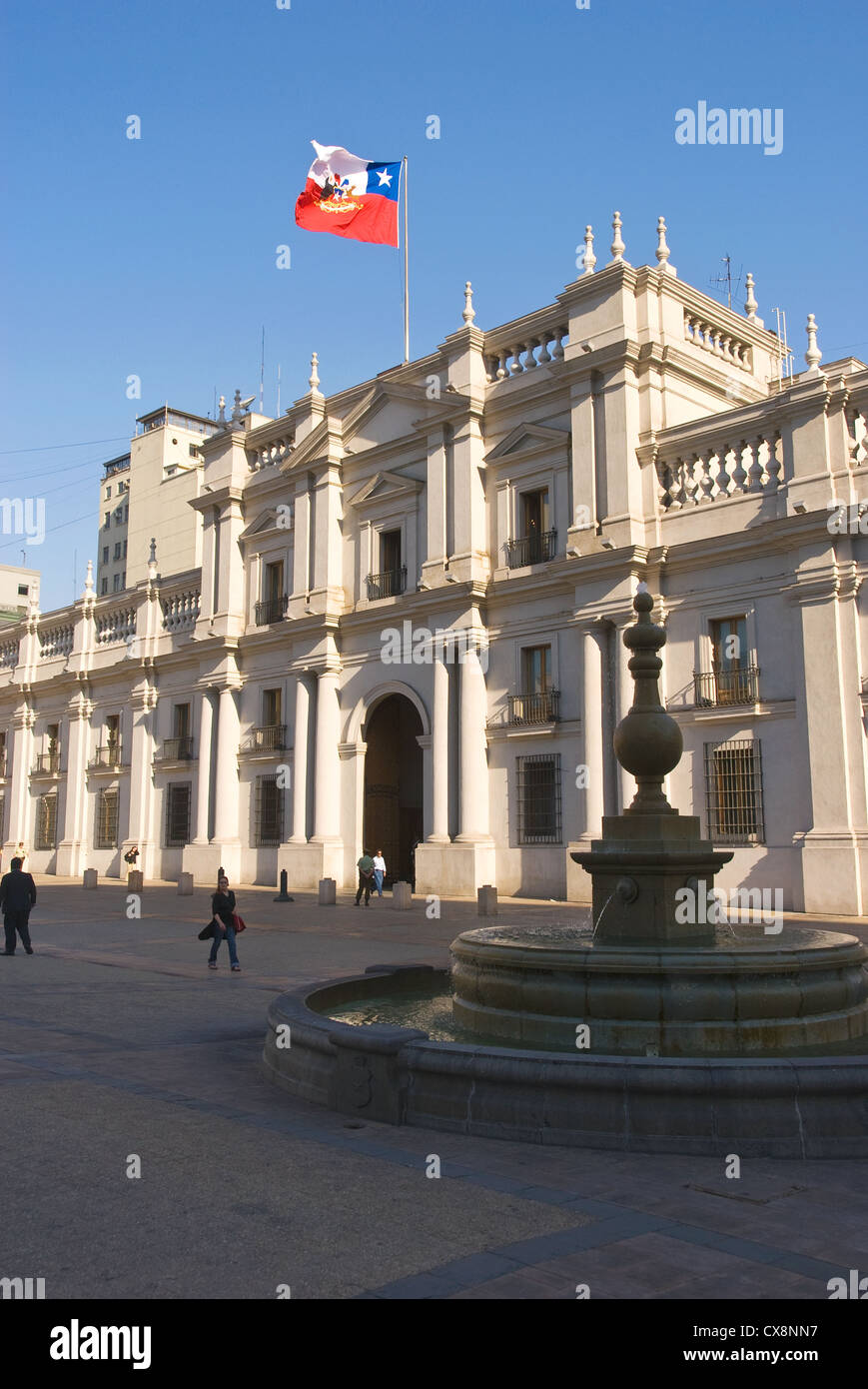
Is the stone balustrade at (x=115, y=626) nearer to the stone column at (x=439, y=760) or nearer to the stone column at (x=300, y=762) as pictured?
the stone column at (x=300, y=762)

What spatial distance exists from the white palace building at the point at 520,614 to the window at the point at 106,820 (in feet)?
1.02

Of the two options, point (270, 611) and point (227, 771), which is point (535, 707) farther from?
point (227, 771)

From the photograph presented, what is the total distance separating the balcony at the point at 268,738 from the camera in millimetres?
33688

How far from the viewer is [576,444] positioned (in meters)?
25.9

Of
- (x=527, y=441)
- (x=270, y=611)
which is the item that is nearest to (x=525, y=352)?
(x=527, y=441)

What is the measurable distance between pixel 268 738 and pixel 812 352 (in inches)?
762

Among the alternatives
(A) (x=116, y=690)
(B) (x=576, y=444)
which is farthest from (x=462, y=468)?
(A) (x=116, y=690)

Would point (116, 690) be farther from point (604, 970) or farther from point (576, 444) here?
point (604, 970)

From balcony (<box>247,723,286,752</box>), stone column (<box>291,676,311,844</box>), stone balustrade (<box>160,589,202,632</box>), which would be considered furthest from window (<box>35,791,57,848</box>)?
stone column (<box>291,676,311,844</box>)

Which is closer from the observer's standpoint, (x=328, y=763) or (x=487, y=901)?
(x=487, y=901)

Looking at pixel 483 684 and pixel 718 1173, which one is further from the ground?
pixel 483 684

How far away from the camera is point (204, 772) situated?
35.9m

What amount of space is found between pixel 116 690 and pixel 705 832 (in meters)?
26.5

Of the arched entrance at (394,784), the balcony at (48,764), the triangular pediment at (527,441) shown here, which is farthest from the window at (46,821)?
the triangular pediment at (527,441)
